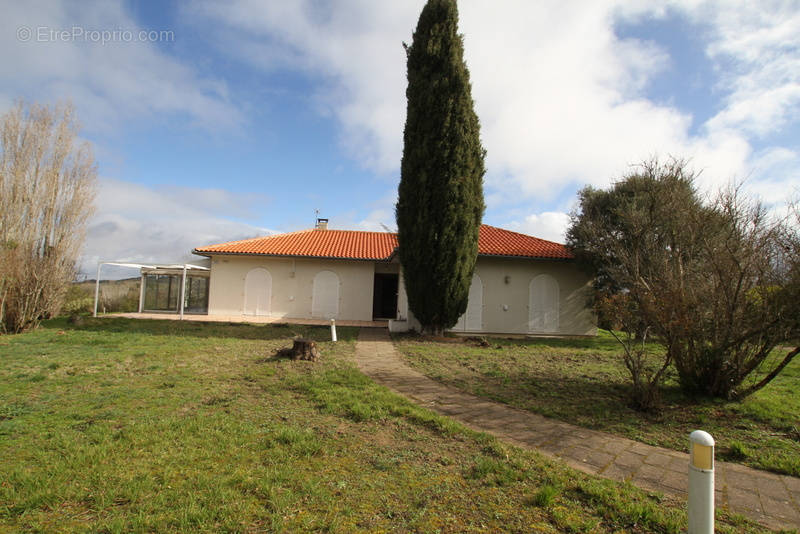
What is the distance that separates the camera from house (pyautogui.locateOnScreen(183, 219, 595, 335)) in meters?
15.0

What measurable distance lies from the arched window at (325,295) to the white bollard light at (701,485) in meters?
16.3

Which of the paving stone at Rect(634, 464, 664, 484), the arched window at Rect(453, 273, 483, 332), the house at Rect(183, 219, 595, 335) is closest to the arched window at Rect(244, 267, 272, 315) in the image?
the house at Rect(183, 219, 595, 335)

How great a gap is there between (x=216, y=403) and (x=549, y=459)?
413cm

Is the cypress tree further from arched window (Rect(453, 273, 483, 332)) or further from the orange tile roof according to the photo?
the orange tile roof

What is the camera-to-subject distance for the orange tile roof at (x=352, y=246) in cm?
1528

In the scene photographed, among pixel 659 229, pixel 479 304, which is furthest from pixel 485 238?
pixel 659 229

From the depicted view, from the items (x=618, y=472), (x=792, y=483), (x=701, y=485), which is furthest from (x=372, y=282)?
(x=701, y=485)

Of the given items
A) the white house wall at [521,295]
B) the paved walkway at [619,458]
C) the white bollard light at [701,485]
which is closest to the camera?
the white bollard light at [701,485]

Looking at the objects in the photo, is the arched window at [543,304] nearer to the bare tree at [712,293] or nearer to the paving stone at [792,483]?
the bare tree at [712,293]

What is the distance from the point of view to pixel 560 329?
15195mm

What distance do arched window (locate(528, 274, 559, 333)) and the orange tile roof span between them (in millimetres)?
1135

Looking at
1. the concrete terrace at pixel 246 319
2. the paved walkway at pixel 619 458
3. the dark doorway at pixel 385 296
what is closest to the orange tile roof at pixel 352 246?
the dark doorway at pixel 385 296

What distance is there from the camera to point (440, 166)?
12.1 metres

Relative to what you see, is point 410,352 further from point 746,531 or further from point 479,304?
point 746,531
